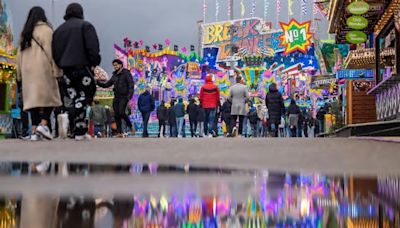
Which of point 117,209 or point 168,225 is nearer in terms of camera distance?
point 168,225

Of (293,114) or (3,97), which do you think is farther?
(293,114)

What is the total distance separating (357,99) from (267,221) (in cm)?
1851

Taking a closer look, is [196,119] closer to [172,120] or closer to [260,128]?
[172,120]

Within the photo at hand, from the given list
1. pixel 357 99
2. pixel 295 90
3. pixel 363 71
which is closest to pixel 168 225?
pixel 357 99

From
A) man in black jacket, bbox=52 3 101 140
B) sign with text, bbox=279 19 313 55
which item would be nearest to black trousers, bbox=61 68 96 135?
man in black jacket, bbox=52 3 101 140

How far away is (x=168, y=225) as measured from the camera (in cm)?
138

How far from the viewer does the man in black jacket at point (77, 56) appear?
25.0ft

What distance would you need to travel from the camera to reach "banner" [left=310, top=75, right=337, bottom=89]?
1487 inches

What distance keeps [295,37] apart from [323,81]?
1715 cm

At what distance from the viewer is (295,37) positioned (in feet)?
180

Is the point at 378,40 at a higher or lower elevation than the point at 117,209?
higher

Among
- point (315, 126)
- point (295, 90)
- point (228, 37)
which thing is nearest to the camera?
point (315, 126)

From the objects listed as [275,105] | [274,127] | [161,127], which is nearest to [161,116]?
[161,127]

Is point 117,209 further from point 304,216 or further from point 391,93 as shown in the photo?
point 391,93
